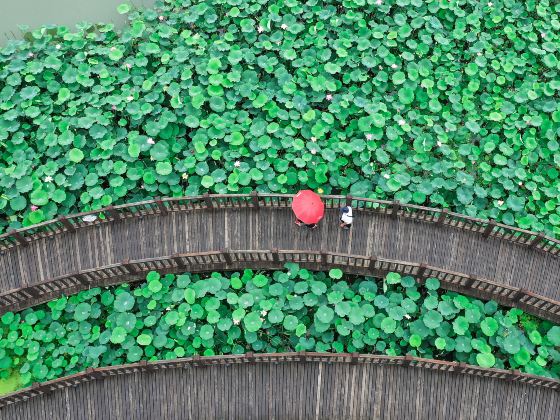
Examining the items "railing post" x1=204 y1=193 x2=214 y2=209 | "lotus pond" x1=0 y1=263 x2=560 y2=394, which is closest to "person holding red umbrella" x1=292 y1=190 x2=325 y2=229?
"lotus pond" x1=0 y1=263 x2=560 y2=394

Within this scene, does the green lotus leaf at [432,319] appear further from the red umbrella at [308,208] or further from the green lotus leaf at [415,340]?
the red umbrella at [308,208]

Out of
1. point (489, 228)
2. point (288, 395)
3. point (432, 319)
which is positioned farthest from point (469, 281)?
point (288, 395)

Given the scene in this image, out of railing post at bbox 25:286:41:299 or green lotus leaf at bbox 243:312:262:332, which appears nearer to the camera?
green lotus leaf at bbox 243:312:262:332

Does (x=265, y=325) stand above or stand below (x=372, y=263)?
below

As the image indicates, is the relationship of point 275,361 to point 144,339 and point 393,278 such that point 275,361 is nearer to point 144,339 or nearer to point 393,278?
point 144,339

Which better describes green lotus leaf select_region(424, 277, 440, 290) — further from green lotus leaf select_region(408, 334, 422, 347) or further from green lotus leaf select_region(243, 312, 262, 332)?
green lotus leaf select_region(243, 312, 262, 332)

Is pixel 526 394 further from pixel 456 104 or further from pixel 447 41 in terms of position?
pixel 447 41

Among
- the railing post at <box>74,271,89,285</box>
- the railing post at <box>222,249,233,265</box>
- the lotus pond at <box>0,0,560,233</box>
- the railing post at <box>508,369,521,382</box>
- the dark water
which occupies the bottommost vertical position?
the railing post at <box>508,369,521,382</box>

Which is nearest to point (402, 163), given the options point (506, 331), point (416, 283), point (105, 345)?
point (416, 283)
